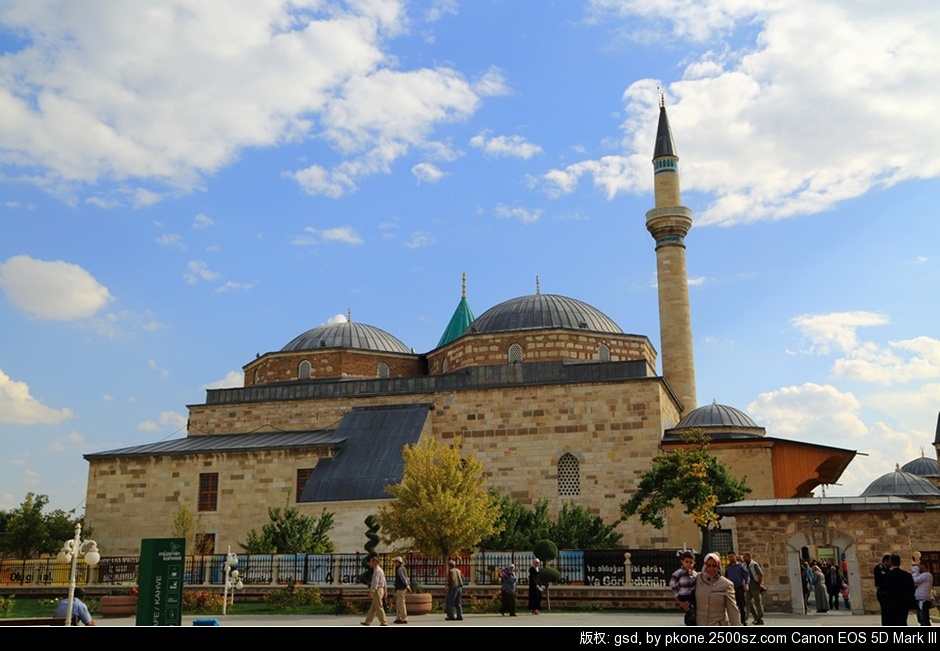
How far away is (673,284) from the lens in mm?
29516

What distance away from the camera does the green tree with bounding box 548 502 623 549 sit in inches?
818

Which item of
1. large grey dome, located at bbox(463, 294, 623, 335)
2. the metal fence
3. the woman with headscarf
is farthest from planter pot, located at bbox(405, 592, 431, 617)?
large grey dome, located at bbox(463, 294, 623, 335)

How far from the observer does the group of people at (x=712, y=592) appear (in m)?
6.54

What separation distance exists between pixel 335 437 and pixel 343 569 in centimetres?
719

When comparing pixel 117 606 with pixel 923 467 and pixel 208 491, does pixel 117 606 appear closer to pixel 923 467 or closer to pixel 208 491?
pixel 208 491

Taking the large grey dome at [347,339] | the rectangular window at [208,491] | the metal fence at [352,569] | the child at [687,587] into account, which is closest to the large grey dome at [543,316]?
the large grey dome at [347,339]

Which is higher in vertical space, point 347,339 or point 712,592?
point 347,339

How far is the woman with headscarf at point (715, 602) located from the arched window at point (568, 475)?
17.5 metres

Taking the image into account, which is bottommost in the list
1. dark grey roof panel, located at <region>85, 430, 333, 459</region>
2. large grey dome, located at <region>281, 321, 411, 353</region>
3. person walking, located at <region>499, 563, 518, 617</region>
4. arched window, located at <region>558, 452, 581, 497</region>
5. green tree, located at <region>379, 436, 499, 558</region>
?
person walking, located at <region>499, 563, 518, 617</region>

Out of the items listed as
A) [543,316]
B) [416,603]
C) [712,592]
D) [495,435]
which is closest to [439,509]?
[416,603]

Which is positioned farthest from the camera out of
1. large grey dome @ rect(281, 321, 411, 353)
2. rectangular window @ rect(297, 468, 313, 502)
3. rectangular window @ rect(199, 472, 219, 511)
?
large grey dome @ rect(281, 321, 411, 353)

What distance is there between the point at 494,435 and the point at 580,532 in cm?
513

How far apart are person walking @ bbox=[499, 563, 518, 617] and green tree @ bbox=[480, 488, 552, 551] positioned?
176 inches

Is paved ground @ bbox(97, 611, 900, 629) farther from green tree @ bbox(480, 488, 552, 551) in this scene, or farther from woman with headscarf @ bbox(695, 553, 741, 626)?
woman with headscarf @ bbox(695, 553, 741, 626)
